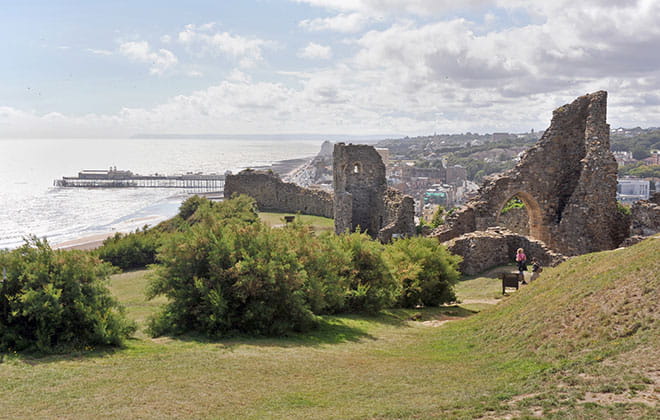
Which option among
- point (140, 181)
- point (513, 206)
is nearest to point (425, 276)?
point (513, 206)

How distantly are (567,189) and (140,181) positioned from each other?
111559 mm

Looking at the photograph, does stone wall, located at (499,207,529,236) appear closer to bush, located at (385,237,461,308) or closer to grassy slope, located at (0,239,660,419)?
bush, located at (385,237,461,308)

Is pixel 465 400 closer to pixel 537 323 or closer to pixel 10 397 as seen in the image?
pixel 537 323

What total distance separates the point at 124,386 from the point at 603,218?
1849 cm

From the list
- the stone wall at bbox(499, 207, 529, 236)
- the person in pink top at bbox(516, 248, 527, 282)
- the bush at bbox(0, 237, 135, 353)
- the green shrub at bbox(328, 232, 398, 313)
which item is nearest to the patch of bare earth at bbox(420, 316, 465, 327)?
the green shrub at bbox(328, 232, 398, 313)

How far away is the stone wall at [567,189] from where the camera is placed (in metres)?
21.0

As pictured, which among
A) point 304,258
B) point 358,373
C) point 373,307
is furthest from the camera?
point 373,307

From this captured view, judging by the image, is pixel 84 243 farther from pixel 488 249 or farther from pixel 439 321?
pixel 439 321

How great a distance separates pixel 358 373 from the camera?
9.52 metres

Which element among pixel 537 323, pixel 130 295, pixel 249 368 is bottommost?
pixel 130 295

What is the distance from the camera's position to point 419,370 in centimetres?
951

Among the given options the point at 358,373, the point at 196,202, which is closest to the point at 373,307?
the point at 358,373

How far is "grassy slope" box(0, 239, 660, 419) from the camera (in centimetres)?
690

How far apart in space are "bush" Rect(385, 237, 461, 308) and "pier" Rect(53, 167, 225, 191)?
97.5 meters
